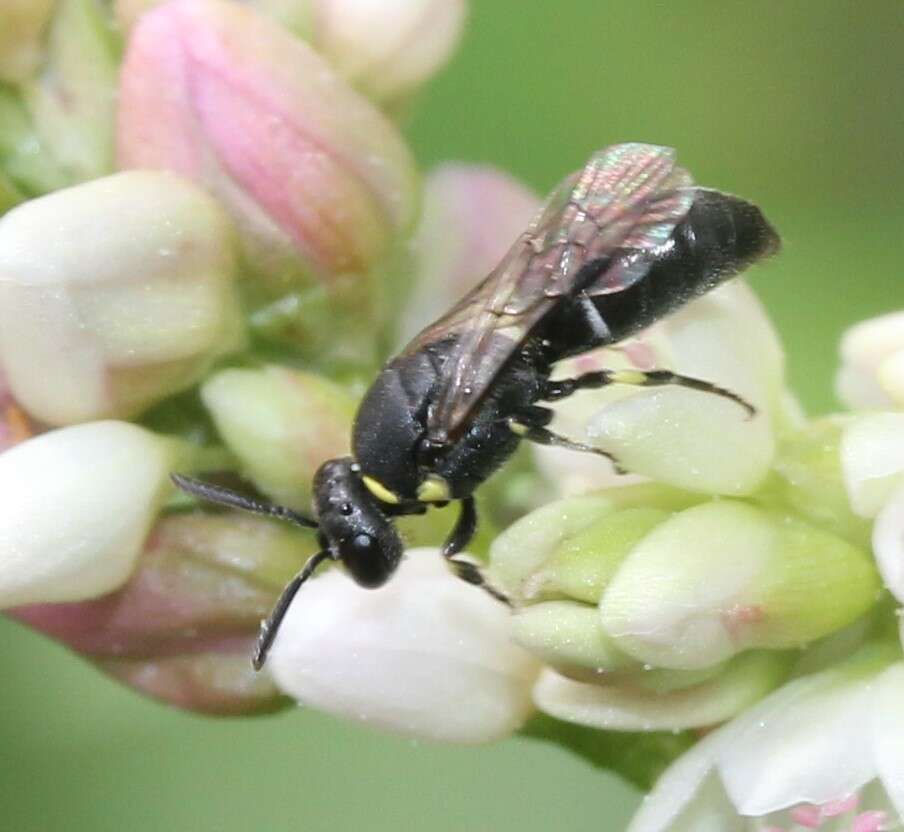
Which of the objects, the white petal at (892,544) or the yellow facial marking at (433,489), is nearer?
the white petal at (892,544)

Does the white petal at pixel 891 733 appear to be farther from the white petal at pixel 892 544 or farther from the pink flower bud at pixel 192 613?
the pink flower bud at pixel 192 613

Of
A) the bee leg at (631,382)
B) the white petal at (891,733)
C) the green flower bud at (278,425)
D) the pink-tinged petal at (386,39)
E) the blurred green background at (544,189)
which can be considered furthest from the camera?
the blurred green background at (544,189)

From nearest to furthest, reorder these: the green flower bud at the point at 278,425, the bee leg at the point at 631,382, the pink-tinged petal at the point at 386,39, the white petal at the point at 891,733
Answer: the white petal at the point at 891,733, the bee leg at the point at 631,382, the green flower bud at the point at 278,425, the pink-tinged petal at the point at 386,39

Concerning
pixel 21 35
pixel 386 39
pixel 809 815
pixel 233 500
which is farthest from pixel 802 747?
pixel 21 35

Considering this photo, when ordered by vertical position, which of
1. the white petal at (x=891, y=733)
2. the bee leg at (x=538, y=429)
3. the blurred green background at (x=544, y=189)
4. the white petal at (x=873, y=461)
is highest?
the white petal at (x=873, y=461)

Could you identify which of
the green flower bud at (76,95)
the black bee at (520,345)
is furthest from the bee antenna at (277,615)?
the green flower bud at (76,95)

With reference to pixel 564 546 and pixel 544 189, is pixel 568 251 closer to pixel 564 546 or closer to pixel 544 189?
pixel 564 546
